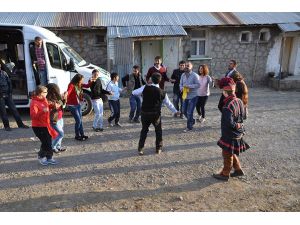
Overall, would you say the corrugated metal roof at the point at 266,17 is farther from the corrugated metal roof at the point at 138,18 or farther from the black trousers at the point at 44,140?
the black trousers at the point at 44,140

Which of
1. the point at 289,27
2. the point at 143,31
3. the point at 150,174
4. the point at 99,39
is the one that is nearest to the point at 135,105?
the point at 150,174

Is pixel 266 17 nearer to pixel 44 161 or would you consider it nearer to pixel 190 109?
pixel 190 109

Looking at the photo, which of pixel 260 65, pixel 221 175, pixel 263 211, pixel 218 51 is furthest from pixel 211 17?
pixel 263 211

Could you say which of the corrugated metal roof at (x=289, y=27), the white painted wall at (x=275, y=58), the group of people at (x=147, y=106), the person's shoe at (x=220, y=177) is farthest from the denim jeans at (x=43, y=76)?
the white painted wall at (x=275, y=58)

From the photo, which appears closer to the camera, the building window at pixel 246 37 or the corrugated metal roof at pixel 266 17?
the corrugated metal roof at pixel 266 17

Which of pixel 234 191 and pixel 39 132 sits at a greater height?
pixel 39 132

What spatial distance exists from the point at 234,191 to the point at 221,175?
0.42 meters

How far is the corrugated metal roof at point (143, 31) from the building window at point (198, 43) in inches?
51.9

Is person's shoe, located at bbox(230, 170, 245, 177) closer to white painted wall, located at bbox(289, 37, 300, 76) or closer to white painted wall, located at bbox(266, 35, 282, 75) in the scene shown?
white painted wall, located at bbox(266, 35, 282, 75)

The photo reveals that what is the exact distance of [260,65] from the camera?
13.7m

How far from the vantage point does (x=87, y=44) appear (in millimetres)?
12195

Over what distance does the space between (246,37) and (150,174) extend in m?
10.7

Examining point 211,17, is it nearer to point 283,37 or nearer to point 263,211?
point 283,37

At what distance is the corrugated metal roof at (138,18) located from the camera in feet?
38.4
